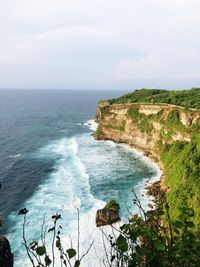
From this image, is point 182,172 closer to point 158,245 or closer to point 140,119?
point 140,119

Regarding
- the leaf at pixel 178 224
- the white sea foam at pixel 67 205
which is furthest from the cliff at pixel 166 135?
the leaf at pixel 178 224

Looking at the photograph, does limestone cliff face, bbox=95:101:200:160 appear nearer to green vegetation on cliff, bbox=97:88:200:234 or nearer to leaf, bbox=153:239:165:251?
green vegetation on cliff, bbox=97:88:200:234

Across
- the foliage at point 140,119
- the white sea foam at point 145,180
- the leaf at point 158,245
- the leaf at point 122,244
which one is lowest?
the white sea foam at point 145,180

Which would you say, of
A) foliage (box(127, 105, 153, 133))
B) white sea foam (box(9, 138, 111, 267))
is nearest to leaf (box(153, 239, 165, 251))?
white sea foam (box(9, 138, 111, 267))

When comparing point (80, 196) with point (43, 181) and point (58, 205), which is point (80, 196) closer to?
point (58, 205)

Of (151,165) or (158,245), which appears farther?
(151,165)

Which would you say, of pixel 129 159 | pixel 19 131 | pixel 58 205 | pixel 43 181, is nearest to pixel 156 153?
pixel 129 159

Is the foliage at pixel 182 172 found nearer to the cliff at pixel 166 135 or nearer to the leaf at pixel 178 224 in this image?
the cliff at pixel 166 135

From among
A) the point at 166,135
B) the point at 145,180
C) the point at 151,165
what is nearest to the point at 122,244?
the point at 145,180
